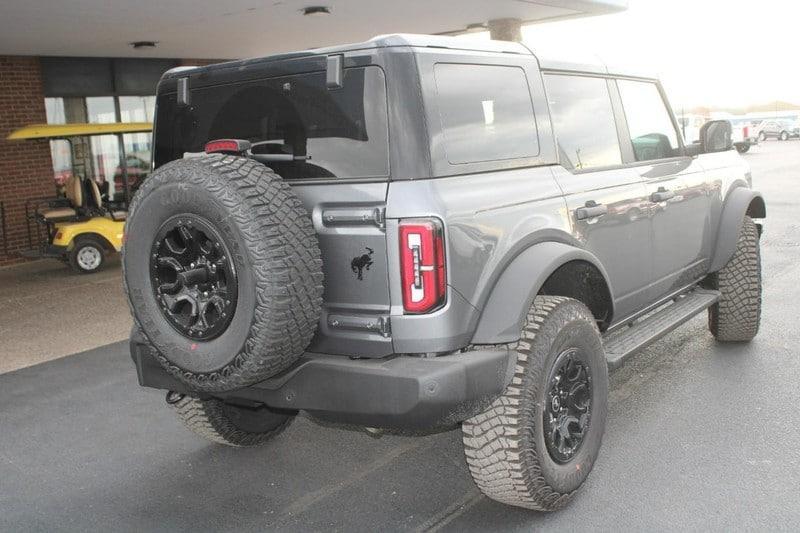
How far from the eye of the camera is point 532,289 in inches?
130

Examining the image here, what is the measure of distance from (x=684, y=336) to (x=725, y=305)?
0.63 meters

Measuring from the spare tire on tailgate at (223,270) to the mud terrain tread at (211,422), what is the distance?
38.1 inches

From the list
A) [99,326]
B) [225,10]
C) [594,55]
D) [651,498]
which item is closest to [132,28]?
[225,10]

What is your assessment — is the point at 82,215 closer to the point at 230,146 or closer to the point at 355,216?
the point at 230,146

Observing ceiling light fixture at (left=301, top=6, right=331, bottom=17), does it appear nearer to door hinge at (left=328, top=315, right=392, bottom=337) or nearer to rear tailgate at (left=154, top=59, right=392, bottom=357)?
rear tailgate at (left=154, top=59, right=392, bottom=357)

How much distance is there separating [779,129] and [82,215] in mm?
41523

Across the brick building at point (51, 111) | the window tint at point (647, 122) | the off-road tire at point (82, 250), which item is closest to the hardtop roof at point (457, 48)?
the window tint at point (647, 122)

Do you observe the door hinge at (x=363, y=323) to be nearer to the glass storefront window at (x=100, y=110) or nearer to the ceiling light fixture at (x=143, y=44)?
the ceiling light fixture at (x=143, y=44)

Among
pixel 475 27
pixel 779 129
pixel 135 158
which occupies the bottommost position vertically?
pixel 779 129

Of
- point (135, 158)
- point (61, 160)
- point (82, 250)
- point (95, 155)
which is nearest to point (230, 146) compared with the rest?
point (82, 250)

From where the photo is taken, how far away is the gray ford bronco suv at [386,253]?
3047mm

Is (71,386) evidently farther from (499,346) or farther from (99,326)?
(499,346)

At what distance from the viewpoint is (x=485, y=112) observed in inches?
139

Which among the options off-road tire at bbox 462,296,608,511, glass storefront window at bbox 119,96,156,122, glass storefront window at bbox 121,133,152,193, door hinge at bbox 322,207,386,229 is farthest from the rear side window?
glass storefront window at bbox 119,96,156,122
